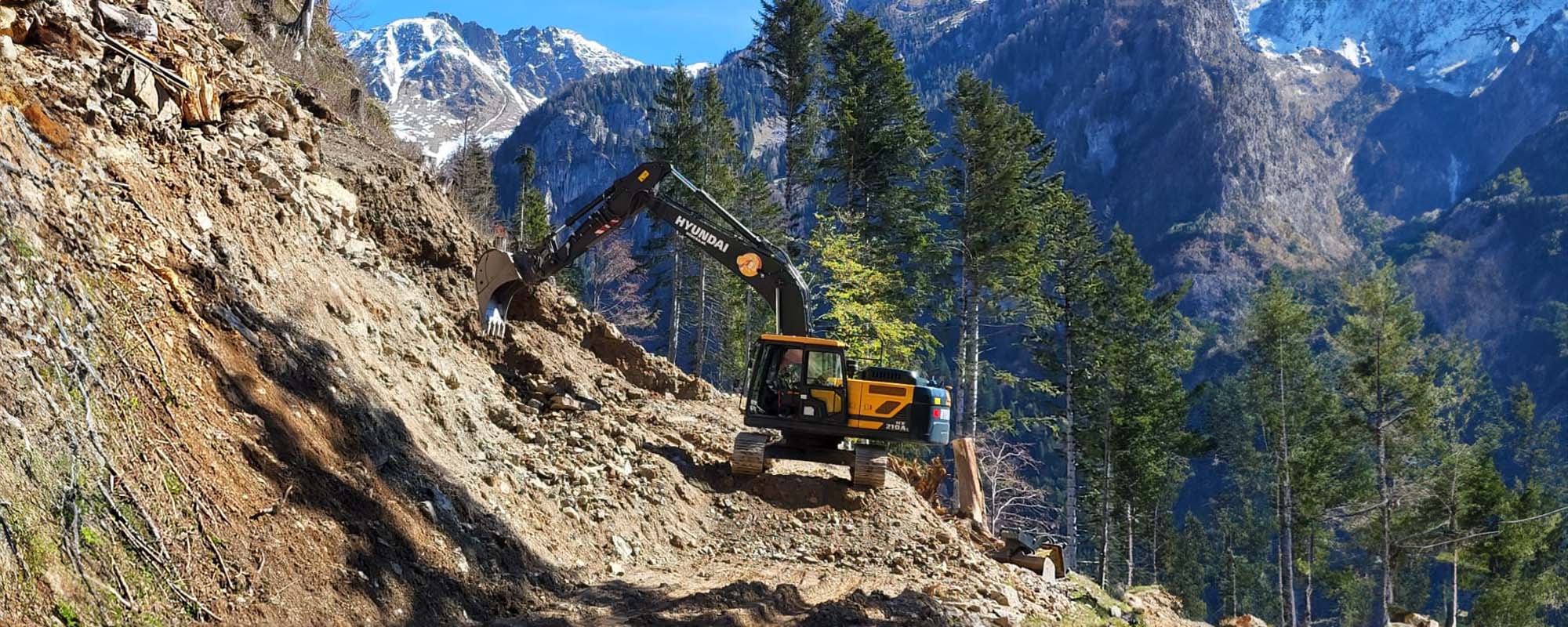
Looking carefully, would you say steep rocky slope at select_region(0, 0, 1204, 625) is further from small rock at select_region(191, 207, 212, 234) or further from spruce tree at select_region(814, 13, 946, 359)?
spruce tree at select_region(814, 13, 946, 359)

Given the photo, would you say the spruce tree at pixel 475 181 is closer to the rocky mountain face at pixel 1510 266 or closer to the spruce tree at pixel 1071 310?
the spruce tree at pixel 1071 310

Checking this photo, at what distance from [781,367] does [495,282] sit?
4.44 meters

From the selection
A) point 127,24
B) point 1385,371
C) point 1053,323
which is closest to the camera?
point 127,24

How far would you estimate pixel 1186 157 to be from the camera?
625 feet

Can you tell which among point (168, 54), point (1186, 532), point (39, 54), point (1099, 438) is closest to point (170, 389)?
point (39, 54)

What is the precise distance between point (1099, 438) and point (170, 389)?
90.5 ft

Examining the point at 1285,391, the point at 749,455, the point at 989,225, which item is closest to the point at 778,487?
the point at 749,455

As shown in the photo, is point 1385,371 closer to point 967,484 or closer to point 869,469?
point 967,484

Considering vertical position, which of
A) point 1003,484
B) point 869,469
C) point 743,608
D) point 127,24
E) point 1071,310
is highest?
point 127,24

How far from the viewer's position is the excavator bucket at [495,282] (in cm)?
1476

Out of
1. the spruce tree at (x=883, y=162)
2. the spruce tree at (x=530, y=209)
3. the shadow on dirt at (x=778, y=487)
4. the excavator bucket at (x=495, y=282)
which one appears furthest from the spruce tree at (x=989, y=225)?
the spruce tree at (x=530, y=209)

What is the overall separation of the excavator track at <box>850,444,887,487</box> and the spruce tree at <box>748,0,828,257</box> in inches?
536

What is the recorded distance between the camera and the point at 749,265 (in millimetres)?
14875

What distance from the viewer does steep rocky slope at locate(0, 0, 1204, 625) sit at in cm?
625
